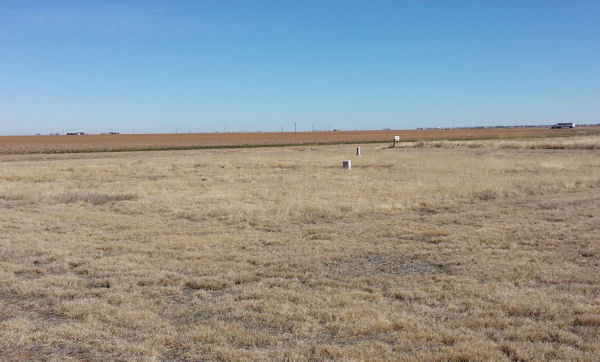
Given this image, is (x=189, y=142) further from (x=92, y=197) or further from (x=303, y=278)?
(x=303, y=278)

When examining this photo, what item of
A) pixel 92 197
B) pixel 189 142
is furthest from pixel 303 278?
pixel 189 142

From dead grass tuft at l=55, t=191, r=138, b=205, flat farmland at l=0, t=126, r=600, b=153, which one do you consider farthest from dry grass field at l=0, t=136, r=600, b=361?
flat farmland at l=0, t=126, r=600, b=153

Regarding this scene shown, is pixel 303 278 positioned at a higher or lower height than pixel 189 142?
lower

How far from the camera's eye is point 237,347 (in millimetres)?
5328

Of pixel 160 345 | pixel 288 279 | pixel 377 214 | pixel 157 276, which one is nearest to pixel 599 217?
pixel 377 214

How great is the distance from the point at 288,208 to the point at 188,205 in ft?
11.2

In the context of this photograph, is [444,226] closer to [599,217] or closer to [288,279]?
[599,217]

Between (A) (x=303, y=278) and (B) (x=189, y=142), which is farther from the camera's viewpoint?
(B) (x=189, y=142)

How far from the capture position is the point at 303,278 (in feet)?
25.8

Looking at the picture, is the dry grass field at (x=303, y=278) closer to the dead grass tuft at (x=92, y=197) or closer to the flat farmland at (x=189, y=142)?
the dead grass tuft at (x=92, y=197)

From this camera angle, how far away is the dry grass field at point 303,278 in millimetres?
5371

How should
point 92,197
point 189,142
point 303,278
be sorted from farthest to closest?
point 189,142, point 92,197, point 303,278

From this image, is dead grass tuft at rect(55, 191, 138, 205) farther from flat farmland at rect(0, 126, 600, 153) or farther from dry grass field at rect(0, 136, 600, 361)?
flat farmland at rect(0, 126, 600, 153)

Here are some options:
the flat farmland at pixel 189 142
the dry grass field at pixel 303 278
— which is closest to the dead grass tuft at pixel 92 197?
the dry grass field at pixel 303 278
